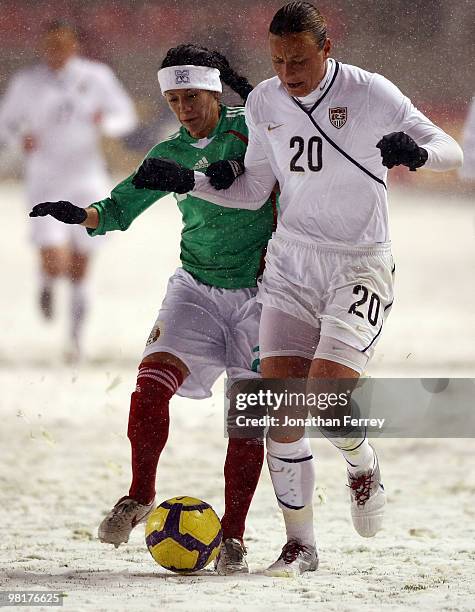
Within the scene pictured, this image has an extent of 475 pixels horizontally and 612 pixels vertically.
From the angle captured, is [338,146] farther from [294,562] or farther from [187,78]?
[294,562]

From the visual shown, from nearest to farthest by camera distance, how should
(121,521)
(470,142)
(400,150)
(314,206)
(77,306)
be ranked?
(400,150)
(314,206)
(121,521)
(470,142)
(77,306)

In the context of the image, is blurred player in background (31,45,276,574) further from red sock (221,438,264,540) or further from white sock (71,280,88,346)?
white sock (71,280,88,346)

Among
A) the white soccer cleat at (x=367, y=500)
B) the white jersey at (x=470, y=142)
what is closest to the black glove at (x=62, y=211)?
the white soccer cleat at (x=367, y=500)

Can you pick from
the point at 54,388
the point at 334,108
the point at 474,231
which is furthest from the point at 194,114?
the point at 474,231

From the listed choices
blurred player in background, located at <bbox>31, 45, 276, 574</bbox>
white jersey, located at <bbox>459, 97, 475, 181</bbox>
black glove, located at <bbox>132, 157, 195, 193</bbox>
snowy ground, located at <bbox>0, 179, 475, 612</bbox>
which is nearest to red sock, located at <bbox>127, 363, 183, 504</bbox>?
blurred player in background, located at <bbox>31, 45, 276, 574</bbox>

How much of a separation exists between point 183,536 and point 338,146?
151 centimetres

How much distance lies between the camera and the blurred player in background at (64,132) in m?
8.82

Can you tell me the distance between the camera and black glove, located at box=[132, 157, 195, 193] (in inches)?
175

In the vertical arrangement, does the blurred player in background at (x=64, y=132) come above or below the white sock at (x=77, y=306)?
above

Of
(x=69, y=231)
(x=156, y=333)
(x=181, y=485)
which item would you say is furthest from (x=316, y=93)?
(x=69, y=231)

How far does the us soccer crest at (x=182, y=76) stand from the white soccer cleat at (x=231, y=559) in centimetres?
175

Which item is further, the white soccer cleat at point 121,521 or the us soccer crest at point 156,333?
the us soccer crest at point 156,333

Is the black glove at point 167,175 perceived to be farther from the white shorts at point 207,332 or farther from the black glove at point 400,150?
the black glove at point 400,150

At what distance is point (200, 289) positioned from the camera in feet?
15.4
